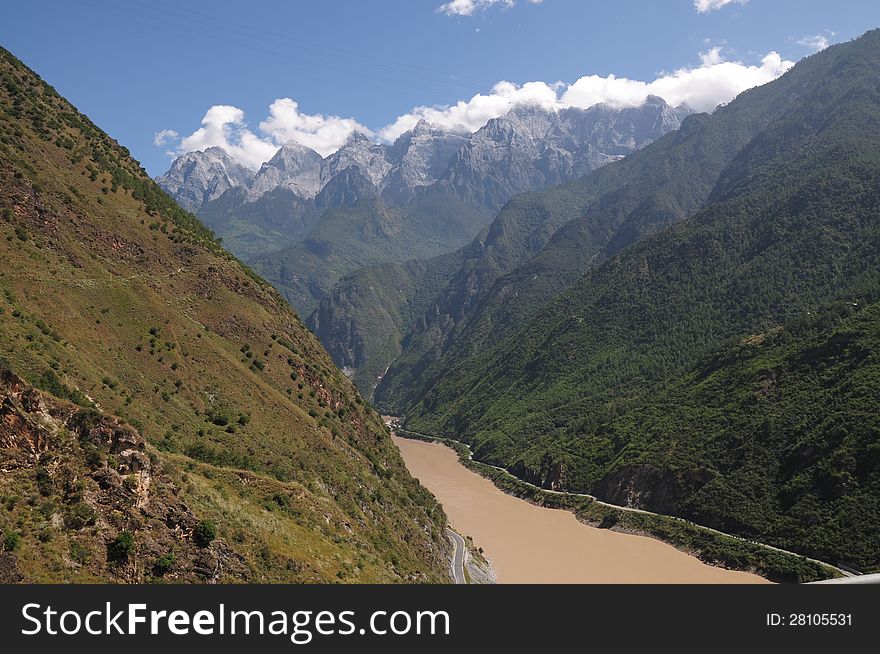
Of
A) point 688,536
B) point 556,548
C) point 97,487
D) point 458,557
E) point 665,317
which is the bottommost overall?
point 556,548

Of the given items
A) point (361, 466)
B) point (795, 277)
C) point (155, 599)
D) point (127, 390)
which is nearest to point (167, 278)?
point (127, 390)

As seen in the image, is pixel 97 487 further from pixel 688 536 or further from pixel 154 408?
pixel 688 536

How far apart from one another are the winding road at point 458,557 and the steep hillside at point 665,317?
3531 cm

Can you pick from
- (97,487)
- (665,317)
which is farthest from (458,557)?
(665,317)

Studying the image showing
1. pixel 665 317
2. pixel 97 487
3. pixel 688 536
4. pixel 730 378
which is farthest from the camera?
pixel 665 317

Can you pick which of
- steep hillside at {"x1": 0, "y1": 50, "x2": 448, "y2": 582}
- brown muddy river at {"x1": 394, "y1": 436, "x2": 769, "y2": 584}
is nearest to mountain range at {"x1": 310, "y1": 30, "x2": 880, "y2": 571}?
brown muddy river at {"x1": 394, "y1": 436, "x2": 769, "y2": 584}

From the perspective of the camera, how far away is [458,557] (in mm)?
61125

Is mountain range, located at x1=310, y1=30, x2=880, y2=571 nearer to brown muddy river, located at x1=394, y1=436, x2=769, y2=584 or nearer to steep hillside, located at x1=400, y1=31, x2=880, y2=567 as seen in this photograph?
steep hillside, located at x1=400, y1=31, x2=880, y2=567

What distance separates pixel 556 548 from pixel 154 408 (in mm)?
55553

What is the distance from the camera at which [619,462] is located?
326 ft

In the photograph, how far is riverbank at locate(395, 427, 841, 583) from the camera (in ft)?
209

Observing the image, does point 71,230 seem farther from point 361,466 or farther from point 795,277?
point 795,277

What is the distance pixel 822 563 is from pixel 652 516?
24.9m

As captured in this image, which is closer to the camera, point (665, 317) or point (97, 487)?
point (97, 487)
